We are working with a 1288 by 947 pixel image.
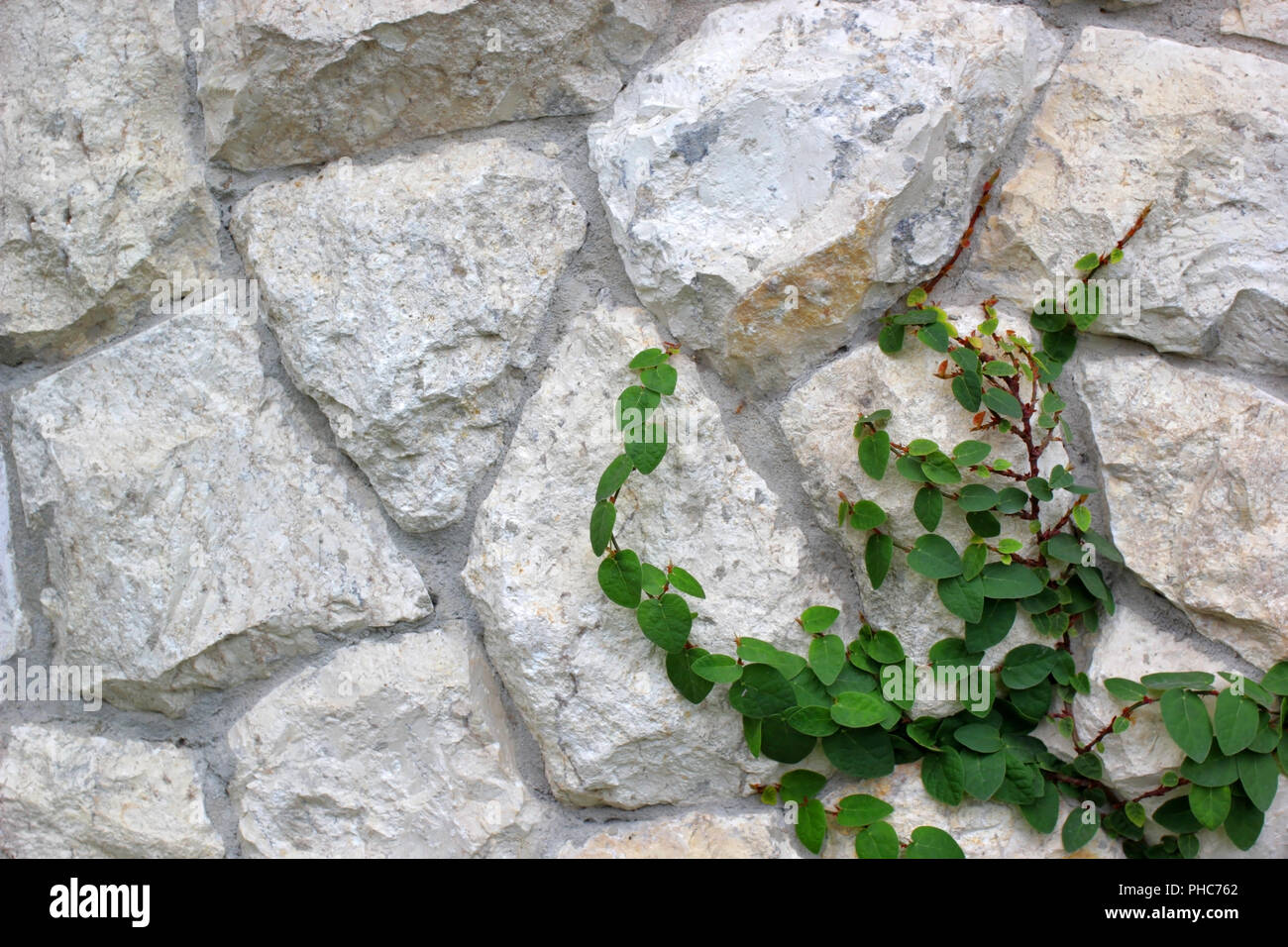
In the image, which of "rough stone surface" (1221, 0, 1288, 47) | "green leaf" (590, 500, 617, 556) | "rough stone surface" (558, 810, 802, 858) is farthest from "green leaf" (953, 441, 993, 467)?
"rough stone surface" (1221, 0, 1288, 47)

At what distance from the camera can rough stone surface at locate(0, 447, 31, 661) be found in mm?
1644

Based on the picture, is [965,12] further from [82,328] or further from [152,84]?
[82,328]

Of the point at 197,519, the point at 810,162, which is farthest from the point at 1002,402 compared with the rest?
the point at 197,519

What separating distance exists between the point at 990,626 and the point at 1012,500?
206 millimetres

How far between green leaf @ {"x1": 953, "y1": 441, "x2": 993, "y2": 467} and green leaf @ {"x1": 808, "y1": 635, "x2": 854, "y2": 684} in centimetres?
34

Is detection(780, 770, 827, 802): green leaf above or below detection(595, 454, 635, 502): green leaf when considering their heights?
below

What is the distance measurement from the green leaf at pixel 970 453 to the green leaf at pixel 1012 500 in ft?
0.24

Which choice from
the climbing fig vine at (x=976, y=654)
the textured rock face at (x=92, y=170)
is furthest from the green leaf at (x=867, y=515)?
the textured rock face at (x=92, y=170)

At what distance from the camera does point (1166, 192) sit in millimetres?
1431

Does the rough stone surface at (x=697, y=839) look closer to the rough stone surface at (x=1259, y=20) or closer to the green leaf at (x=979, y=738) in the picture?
the green leaf at (x=979, y=738)

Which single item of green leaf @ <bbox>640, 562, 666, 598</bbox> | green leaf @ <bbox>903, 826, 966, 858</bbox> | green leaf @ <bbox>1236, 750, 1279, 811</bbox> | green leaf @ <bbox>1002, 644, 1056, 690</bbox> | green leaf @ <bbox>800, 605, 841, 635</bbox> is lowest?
green leaf @ <bbox>903, 826, 966, 858</bbox>

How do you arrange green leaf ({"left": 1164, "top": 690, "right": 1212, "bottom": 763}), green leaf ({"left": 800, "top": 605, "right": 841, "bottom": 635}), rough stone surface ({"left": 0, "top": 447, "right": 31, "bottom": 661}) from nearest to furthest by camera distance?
green leaf ({"left": 1164, "top": 690, "right": 1212, "bottom": 763}) < green leaf ({"left": 800, "top": 605, "right": 841, "bottom": 635}) < rough stone surface ({"left": 0, "top": 447, "right": 31, "bottom": 661})

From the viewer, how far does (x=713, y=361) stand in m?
1.53

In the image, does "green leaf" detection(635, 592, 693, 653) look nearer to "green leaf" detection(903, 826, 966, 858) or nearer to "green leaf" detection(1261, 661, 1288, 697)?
"green leaf" detection(903, 826, 966, 858)
